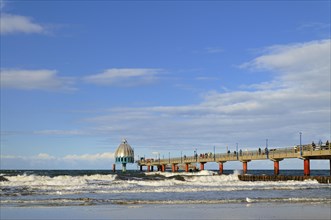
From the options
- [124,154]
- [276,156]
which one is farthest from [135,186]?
[124,154]

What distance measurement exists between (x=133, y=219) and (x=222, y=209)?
5.50m

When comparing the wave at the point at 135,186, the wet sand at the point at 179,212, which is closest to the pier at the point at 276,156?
the wave at the point at 135,186

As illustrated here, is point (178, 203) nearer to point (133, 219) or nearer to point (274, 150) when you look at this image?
point (133, 219)

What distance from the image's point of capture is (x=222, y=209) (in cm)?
2388

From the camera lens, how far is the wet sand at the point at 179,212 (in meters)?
20.8

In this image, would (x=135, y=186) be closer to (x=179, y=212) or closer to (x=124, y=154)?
(x=179, y=212)

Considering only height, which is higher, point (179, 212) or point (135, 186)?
point (179, 212)

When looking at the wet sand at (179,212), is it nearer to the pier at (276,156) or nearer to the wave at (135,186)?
the wave at (135,186)

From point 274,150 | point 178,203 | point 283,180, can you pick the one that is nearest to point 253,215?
point 178,203

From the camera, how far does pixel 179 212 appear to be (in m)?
22.3

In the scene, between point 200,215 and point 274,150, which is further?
point 274,150

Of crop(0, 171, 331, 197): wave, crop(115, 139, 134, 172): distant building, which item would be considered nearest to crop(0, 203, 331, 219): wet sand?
crop(0, 171, 331, 197): wave

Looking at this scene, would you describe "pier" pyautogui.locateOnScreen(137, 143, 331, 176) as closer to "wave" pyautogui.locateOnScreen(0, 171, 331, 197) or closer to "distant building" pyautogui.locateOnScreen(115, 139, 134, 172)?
"wave" pyautogui.locateOnScreen(0, 171, 331, 197)

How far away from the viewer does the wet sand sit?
68.4 feet
